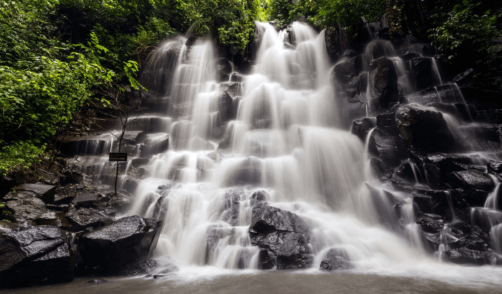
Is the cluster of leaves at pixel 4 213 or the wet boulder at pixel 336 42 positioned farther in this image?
the wet boulder at pixel 336 42

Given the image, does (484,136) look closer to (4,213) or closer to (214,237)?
(214,237)

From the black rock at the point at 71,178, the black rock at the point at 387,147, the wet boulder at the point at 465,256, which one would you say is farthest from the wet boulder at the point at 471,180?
the black rock at the point at 71,178

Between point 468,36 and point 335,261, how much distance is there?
387 inches

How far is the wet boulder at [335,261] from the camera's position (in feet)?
14.1

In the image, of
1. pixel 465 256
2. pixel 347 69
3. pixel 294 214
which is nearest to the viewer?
pixel 465 256

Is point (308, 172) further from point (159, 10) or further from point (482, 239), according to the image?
point (159, 10)

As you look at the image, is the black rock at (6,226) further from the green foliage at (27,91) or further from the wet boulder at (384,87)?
the wet boulder at (384,87)

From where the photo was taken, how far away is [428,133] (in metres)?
6.72

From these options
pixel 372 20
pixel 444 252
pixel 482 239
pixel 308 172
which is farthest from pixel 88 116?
pixel 372 20

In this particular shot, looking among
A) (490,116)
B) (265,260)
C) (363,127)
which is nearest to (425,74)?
(490,116)

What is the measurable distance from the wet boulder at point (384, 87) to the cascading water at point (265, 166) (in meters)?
0.68

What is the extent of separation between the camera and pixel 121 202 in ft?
22.3

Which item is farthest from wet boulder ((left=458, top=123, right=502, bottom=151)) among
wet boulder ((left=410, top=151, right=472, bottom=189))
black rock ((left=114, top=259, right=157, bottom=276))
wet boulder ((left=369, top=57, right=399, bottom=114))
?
black rock ((left=114, top=259, right=157, bottom=276))

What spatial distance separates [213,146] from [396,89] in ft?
27.8
